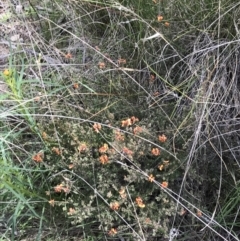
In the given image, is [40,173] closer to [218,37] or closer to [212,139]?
[212,139]

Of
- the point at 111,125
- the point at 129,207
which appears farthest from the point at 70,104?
the point at 129,207

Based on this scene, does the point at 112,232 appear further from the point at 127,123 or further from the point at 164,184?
the point at 127,123

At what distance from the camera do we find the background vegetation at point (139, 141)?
137 centimetres

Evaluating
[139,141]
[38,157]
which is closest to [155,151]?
[139,141]

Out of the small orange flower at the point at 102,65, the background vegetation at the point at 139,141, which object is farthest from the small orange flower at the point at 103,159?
the small orange flower at the point at 102,65

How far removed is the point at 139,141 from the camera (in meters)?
1.39

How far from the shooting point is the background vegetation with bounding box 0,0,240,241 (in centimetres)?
137

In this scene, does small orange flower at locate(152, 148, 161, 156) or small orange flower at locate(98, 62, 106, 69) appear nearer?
small orange flower at locate(152, 148, 161, 156)

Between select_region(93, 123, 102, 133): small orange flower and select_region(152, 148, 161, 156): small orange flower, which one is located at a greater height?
select_region(93, 123, 102, 133): small orange flower

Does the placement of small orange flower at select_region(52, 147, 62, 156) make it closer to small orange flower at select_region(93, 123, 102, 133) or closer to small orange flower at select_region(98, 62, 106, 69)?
small orange flower at select_region(93, 123, 102, 133)

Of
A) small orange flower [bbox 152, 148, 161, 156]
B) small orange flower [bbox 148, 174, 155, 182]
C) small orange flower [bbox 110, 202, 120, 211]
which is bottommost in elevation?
small orange flower [bbox 110, 202, 120, 211]

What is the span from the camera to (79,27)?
1854 millimetres

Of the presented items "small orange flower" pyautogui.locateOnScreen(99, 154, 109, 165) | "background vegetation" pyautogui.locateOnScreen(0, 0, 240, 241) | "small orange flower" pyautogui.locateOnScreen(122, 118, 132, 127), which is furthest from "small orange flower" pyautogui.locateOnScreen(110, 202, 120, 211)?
"small orange flower" pyautogui.locateOnScreen(122, 118, 132, 127)

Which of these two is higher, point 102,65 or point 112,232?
point 102,65
